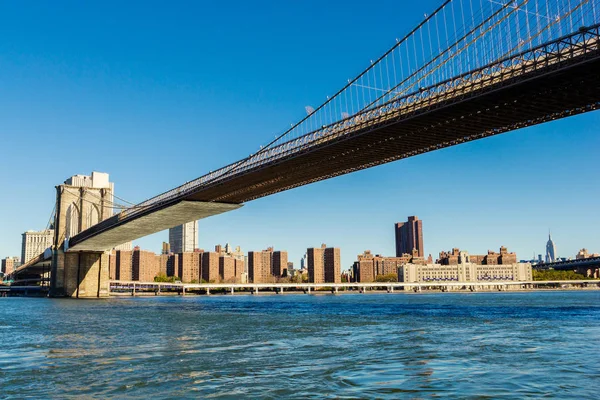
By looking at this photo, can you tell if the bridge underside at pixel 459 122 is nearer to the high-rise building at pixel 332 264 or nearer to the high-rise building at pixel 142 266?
the high-rise building at pixel 142 266

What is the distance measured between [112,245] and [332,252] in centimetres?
12783

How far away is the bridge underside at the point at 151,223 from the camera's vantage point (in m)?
55.7

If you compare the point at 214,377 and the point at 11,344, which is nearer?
the point at 214,377

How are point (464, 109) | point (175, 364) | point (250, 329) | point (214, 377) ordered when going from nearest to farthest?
point (214, 377), point (175, 364), point (250, 329), point (464, 109)

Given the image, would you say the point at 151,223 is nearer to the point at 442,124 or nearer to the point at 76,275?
the point at 76,275

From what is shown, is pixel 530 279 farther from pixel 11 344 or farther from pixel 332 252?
pixel 11 344

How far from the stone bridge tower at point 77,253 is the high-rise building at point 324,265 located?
117737mm

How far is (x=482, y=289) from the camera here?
178 m

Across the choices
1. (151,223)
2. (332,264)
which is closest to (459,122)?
(151,223)

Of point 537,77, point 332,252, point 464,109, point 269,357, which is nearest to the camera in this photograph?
point 269,357

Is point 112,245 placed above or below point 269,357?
above

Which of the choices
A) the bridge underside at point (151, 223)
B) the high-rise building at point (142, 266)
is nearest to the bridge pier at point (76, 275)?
the bridge underside at point (151, 223)

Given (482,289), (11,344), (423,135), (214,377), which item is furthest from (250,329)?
(482,289)

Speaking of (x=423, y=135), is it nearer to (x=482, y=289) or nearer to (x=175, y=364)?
(x=175, y=364)
